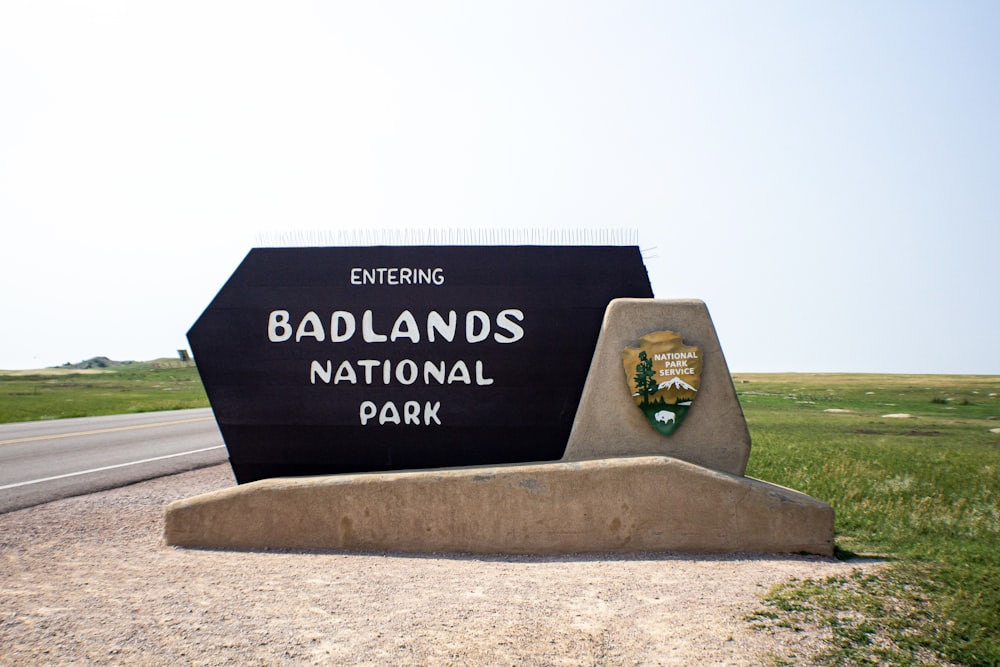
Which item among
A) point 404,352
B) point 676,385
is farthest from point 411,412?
point 676,385

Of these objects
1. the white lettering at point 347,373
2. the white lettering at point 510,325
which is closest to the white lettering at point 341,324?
the white lettering at point 347,373

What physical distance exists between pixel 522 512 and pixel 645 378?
6.24 ft

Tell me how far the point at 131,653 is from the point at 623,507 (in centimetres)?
428

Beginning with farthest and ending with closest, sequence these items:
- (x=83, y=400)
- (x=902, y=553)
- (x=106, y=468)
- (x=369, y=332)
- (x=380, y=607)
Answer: (x=83, y=400) < (x=106, y=468) < (x=369, y=332) < (x=902, y=553) < (x=380, y=607)

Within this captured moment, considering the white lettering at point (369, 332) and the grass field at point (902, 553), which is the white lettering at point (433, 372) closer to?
the white lettering at point (369, 332)

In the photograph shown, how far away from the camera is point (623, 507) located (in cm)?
658

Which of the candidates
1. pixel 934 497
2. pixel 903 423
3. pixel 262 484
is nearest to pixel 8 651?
pixel 262 484

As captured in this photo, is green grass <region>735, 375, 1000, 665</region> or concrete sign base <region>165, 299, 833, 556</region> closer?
green grass <region>735, 375, 1000, 665</region>

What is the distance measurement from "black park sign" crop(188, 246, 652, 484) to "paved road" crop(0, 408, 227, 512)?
168 inches

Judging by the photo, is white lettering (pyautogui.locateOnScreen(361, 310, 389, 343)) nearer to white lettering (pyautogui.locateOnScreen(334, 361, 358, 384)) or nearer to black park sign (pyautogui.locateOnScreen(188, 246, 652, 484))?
black park sign (pyautogui.locateOnScreen(188, 246, 652, 484))

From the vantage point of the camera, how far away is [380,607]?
15.8 ft

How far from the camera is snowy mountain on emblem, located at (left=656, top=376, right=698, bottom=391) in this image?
7.08 meters

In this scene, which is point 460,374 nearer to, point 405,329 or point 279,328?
point 405,329

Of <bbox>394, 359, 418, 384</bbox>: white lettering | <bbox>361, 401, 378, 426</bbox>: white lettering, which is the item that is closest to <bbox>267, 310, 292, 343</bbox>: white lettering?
<bbox>361, 401, 378, 426</bbox>: white lettering
